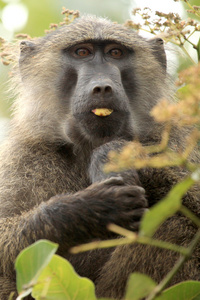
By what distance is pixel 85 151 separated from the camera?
170 inches

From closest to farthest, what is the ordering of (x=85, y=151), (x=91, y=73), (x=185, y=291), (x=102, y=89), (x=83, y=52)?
1. (x=185, y=291)
2. (x=102, y=89)
3. (x=91, y=73)
4. (x=85, y=151)
5. (x=83, y=52)

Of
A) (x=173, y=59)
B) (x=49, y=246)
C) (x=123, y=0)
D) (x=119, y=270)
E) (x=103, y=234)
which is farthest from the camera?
(x=123, y=0)

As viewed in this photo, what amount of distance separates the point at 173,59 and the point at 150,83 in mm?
879

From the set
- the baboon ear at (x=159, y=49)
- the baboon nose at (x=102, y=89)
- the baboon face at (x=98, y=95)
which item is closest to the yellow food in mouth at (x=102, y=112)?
the baboon face at (x=98, y=95)

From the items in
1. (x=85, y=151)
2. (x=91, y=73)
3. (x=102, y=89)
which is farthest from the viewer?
(x=85, y=151)

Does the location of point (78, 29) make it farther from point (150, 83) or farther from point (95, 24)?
point (150, 83)

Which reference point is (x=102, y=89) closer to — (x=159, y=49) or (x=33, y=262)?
(x=159, y=49)

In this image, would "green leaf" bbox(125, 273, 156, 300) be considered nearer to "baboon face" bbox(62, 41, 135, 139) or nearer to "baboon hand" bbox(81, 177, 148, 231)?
"baboon hand" bbox(81, 177, 148, 231)

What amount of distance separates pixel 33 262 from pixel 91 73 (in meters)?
2.44

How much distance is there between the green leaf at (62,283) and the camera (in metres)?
1.93

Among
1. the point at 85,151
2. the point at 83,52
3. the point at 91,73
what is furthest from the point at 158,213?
the point at 83,52

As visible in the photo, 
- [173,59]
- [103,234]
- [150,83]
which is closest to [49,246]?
[103,234]

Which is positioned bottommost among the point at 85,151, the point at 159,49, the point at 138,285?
the point at 85,151

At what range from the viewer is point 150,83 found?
4.79 m
